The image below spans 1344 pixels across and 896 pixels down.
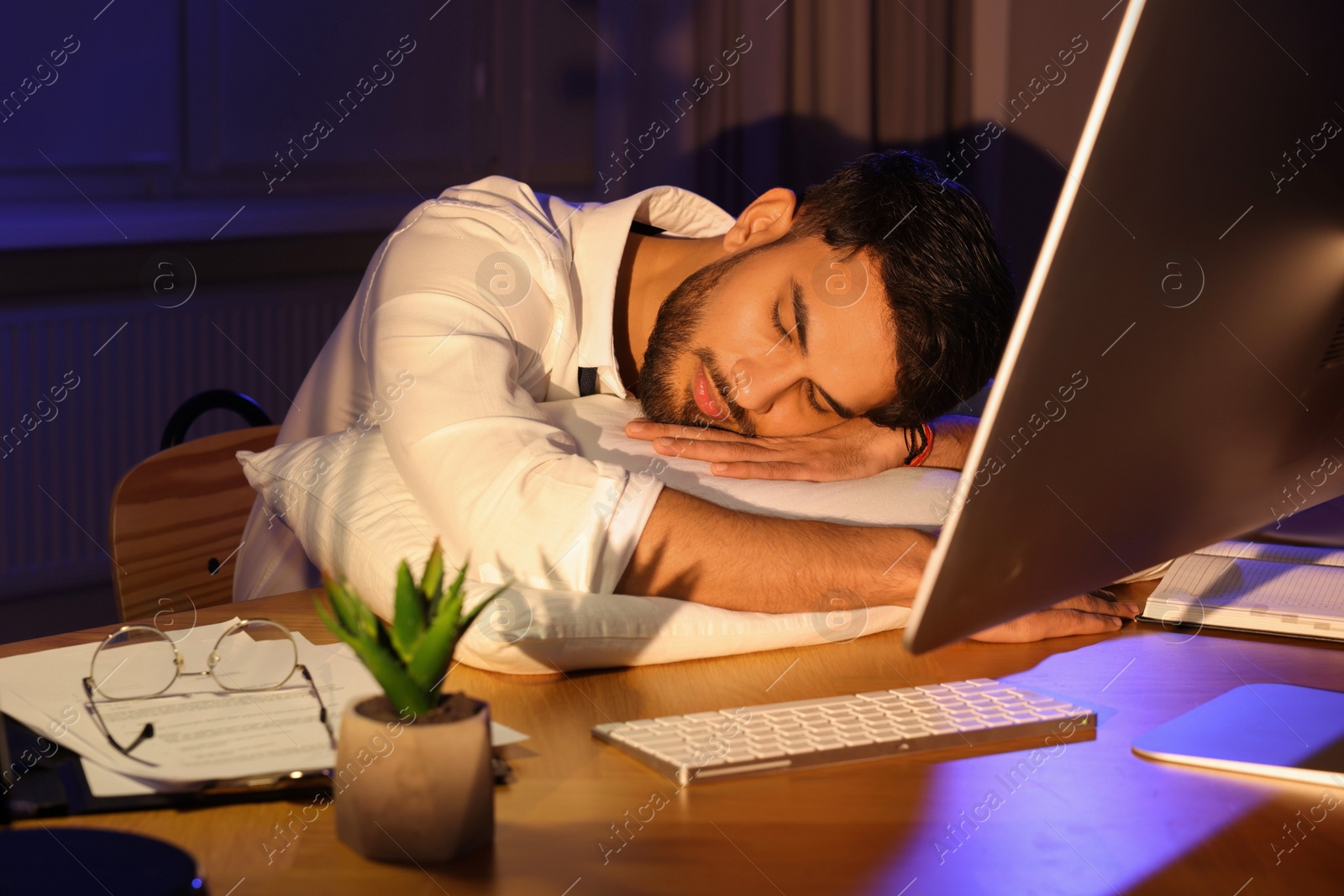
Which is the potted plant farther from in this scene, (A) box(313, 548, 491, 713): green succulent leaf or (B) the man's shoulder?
(B) the man's shoulder

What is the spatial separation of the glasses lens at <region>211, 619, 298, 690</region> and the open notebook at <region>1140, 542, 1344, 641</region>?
75 cm

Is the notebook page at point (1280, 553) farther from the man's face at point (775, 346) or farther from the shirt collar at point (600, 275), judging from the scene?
the shirt collar at point (600, 275)

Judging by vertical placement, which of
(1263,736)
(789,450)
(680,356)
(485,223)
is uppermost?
(485,223)

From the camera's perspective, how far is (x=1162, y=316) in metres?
0.64

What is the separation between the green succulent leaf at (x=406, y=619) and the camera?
26.5 inches

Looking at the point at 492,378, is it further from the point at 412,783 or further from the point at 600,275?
the point at 412,783

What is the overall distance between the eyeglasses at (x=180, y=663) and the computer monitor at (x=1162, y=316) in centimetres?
45

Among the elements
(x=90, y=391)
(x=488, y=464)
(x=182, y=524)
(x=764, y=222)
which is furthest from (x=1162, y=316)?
(x=90, y=391)

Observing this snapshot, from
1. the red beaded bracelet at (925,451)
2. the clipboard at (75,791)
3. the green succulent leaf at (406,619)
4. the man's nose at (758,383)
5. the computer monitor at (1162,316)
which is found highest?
the computer monitor at (1162,316)

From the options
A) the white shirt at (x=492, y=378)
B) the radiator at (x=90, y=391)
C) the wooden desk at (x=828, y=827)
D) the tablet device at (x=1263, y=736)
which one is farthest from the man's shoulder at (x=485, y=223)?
the radiator at (x=90, y=391)

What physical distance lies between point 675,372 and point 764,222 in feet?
0.75

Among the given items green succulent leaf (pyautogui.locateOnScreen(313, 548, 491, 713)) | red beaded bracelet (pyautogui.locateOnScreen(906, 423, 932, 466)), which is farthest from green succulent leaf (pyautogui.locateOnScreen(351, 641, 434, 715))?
red beaded bracelet (pyautogui.locateOnScreen(906, 423, 932, 466))

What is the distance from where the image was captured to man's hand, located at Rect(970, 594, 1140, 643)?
1071 millimetres

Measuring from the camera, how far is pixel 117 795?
0.71m
